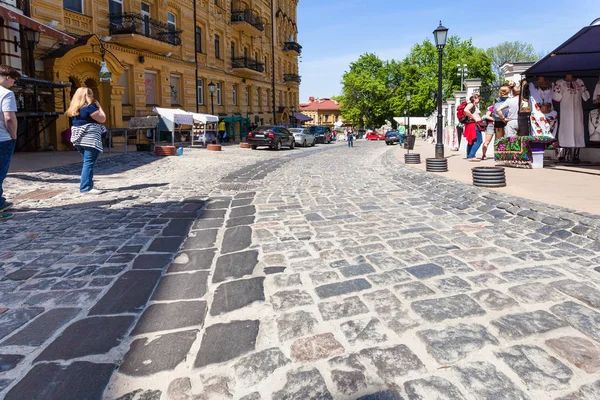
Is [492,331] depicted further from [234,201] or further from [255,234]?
[234,201]

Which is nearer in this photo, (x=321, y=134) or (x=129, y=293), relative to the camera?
(x=129, y=293)

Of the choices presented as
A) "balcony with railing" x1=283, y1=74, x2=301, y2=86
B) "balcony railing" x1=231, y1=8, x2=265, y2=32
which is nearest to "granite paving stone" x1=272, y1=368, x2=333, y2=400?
"balcony railing" x1=231, y1=8, x2=265, y2=32

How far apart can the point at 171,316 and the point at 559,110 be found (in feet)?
33.3

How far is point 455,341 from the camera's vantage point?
2.54 m

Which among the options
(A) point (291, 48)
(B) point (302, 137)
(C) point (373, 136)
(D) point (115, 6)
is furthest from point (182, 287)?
(C) point (373, 136)

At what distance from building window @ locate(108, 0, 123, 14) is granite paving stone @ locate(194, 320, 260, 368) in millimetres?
21452

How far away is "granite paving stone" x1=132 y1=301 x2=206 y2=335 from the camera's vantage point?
2.82m

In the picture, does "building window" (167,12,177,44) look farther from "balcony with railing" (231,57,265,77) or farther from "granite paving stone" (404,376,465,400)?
"granite paving stone" (404,376,465,400)

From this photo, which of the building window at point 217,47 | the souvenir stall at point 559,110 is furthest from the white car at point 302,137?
the souvenir stall at point 559,110

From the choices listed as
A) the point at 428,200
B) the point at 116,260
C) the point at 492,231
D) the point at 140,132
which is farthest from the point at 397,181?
the point at 140,132

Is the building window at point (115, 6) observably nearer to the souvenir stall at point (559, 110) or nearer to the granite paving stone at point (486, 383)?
the souvenir stall at point (559, 110)

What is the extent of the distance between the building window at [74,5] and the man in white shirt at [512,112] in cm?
1672

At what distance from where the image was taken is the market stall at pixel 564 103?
9.65m

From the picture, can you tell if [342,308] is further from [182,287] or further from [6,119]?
[6,119]
